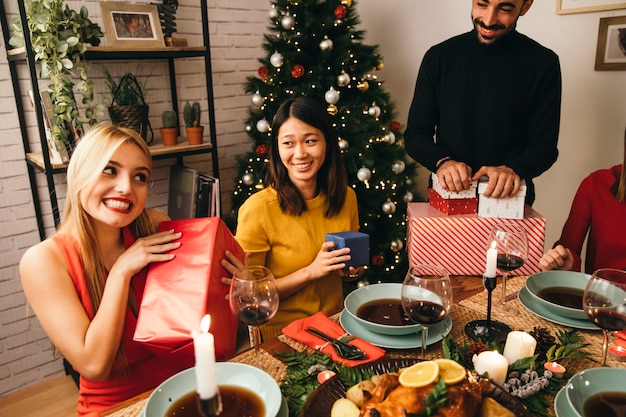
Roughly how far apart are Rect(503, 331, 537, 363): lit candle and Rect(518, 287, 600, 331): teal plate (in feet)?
0.82

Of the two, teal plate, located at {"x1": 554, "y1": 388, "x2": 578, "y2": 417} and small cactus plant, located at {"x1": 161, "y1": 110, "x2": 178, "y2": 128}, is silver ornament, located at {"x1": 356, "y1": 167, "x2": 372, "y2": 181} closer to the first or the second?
small cactus plant, located at {"x1": 161, "y1": 110, "x2": 178, "y2": 128}

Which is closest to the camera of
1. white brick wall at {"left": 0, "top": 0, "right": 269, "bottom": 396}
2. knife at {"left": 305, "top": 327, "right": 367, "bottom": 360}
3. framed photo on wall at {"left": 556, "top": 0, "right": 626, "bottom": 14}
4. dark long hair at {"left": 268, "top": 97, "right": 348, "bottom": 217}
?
knife at {"left": 305, "top": 327, "right": 367, "bottom": 360}

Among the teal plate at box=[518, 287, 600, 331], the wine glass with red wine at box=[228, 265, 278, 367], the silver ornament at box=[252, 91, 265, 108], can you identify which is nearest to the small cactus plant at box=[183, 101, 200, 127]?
the silver ornament at box=[252, 91, 265, 108]

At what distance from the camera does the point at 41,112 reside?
2.32 m

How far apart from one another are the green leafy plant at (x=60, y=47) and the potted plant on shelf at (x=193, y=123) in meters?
0.57

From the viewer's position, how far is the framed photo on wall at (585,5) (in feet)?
8.21

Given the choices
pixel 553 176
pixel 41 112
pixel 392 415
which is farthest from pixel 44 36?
pixel 553 176

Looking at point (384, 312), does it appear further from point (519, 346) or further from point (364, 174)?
point (364, 174)

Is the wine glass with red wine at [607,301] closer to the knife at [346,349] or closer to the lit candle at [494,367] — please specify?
the lit candle at [494,367]

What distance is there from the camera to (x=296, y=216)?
1.82 m

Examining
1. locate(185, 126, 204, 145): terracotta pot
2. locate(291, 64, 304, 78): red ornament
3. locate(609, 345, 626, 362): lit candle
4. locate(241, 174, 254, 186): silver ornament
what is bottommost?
locate(609, 345, 626, 362): lit candle

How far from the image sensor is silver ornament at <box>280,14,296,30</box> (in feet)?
9.26

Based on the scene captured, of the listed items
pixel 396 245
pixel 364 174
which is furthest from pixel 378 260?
pixel 364 174

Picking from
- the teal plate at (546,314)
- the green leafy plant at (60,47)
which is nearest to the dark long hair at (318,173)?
the teal plate at (546,314)
